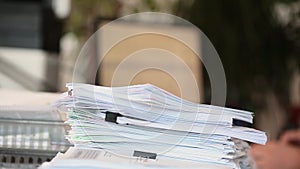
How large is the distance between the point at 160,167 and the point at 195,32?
1909 millimetres

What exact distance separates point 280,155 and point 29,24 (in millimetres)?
1786

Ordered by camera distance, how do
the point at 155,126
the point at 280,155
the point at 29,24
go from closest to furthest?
the point at 155,126
the point at 280,155
the point at 29,24

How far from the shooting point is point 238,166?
2.28 ft

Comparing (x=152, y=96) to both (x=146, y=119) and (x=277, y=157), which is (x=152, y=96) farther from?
(x=277, y=157)

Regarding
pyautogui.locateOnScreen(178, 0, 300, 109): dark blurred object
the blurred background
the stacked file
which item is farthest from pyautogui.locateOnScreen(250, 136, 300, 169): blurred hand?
pyautogui.locateOnScreen(178, 0, 300, 109): dark blurred object

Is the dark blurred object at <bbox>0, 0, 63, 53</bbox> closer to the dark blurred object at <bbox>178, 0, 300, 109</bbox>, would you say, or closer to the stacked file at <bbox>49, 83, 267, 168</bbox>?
the dark blurred object at <bbox>178, 0, 300, 109</bbox>

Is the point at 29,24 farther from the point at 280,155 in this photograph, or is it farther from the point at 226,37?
the point at 280,155

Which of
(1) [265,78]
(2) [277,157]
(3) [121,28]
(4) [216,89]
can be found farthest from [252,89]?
(4) [216,89]

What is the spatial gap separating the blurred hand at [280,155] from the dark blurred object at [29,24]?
1624mm

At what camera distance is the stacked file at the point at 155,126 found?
0.64m

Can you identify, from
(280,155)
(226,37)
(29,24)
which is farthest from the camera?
(226,37)

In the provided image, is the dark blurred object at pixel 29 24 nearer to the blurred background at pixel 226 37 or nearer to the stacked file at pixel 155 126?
the blurred background at pixel 226 37

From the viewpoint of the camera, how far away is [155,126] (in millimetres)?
642

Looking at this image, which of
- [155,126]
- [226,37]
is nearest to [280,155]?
[155,126]
